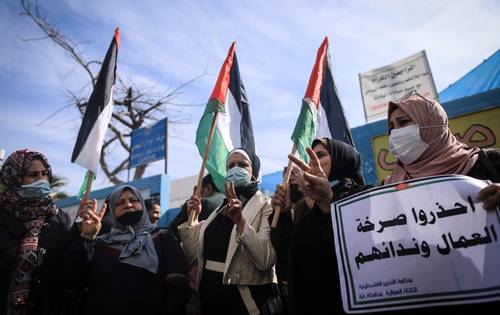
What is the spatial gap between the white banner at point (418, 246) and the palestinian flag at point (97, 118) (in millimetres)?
2091

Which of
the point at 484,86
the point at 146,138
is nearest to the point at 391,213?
the point at 484,86

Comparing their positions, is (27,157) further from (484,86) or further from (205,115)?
(484,86)

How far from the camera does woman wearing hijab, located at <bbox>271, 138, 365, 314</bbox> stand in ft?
→ 5.68

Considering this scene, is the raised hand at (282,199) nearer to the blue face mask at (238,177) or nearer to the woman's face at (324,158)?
the woman's face at (324,158)

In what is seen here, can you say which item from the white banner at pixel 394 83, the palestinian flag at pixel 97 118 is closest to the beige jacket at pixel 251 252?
the palestinian flag at pixel 97 118

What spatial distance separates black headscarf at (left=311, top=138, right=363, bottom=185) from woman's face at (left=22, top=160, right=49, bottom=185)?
2129 millimetres

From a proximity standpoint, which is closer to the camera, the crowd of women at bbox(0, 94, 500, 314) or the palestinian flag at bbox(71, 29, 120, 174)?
the crowd of women at bbox(0, 94, 500, 314)

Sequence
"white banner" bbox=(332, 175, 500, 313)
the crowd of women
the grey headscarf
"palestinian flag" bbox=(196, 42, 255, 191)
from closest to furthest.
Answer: "white banner" bbox=(332, 175, 500, 313)
the crowd of women
the grey headscarf
"palestinian flag" bbox=(196, 42, 255, 191)

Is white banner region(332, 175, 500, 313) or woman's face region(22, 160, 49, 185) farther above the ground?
woman's face region(22, 160, 49, 185)

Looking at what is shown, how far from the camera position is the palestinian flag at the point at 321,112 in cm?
299

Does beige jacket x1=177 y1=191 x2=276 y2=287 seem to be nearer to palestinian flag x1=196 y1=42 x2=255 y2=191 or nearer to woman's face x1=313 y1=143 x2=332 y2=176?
woman's face x1=313 y1=143 x2=332 y2=176

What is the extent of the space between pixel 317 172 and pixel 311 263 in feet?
1.63

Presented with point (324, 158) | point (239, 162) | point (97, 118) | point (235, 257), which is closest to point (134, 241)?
point (235, 257)

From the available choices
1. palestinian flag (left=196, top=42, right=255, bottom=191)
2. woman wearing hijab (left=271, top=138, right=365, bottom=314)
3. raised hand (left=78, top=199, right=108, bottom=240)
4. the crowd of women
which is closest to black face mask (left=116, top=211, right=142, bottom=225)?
the crowd of women
